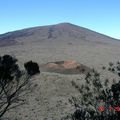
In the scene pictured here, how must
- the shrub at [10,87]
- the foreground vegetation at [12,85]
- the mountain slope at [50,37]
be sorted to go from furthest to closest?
the mountain slope at [50,37] < the foreground vegetation at [12,85] < the shrub at [10,87]

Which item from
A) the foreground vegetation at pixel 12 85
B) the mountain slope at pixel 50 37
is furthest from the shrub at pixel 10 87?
the mountain slope at pixel 50 37

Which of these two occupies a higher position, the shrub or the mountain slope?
the mountain slope

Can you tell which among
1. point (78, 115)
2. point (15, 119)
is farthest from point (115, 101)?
point (15, 119)

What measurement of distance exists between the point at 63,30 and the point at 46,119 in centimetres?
13588

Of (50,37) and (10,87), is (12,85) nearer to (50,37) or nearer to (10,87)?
(10,87)

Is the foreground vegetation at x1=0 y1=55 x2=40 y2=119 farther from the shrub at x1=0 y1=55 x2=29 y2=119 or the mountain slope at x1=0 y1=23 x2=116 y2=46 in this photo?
the mountain slope at x1=0 y1=23 x2=116 y2=46

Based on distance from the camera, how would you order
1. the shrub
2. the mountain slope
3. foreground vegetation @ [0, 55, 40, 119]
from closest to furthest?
the shrub, foreground vegetation @ [0, 55, 40, 119], the mountain slope

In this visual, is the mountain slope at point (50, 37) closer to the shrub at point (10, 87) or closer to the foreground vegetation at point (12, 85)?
the foreground vegetation at point (12, 85)

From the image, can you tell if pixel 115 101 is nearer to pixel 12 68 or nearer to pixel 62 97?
pixel 62 97

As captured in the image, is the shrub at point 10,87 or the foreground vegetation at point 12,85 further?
the foreground vegetation at point 12,85

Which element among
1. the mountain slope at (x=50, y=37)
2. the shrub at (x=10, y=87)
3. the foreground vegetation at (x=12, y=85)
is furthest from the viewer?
the mountain slope at (x=50, y=37)

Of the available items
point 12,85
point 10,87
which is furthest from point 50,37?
point 12,85

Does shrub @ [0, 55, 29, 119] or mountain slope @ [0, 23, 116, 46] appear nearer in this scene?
shrub @ [0, 55, 29, 119]

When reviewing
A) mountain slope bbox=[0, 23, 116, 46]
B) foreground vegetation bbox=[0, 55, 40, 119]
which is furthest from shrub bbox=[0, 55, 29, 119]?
mountain slope bbox=[0, 23, 116, 46]
